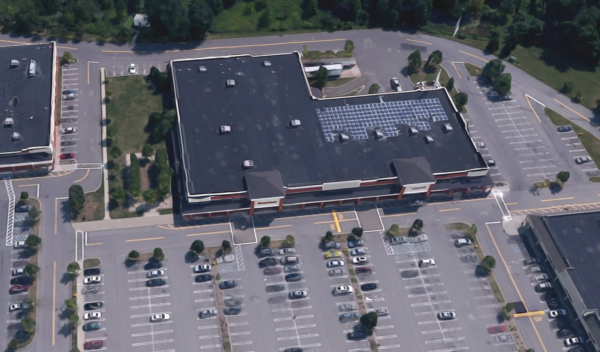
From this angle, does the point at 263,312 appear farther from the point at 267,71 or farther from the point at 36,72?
the point at 36,72

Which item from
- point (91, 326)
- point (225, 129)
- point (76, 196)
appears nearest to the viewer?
point (91, 326)

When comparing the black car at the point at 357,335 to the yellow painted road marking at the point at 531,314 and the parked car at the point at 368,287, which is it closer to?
the parked car at the point at 368,287

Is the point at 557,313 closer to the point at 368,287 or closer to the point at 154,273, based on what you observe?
the point at 368,287

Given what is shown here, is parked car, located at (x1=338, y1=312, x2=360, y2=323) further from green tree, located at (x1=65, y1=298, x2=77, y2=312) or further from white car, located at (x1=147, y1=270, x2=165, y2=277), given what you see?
green tree, located at (x1=65, y1=298, x2=77, y2=312)

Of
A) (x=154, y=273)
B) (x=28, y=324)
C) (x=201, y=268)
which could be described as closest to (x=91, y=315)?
(x=28, y=324)

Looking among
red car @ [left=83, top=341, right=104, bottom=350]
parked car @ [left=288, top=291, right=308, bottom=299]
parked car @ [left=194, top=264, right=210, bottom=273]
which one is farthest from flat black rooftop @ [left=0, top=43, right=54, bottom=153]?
parked car @ [left=288, top=291, right=308, bottom=299]

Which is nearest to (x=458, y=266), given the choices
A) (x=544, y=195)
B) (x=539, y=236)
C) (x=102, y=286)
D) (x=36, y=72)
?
(x=539, y=236)

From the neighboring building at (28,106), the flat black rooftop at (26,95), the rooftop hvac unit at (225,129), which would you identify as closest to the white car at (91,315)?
the neighboring building at (28,106)
